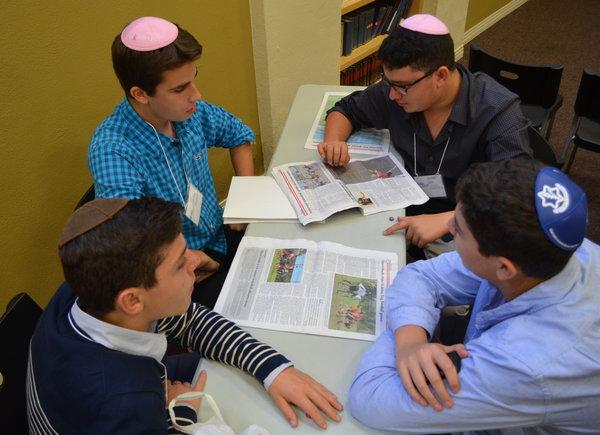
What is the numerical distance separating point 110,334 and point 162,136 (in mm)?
693

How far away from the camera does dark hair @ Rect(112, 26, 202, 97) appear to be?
120 cm

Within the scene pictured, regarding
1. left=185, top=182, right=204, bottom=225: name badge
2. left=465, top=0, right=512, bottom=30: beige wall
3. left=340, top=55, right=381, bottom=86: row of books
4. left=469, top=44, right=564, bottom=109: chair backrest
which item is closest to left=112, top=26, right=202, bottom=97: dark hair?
left=185, top=182, right=204, bottom=225: name badge

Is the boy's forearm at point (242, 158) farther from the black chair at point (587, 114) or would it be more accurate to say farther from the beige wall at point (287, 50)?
the black chair at point (587, 114)

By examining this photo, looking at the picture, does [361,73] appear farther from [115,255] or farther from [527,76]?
[115,255]

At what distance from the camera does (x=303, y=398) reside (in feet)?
2.80

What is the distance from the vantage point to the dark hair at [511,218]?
717 mm

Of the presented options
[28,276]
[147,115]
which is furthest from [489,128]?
[28,276]

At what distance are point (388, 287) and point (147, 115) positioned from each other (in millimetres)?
835

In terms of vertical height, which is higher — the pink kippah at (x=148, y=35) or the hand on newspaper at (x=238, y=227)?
the pink kippah at (x=148, y=35)

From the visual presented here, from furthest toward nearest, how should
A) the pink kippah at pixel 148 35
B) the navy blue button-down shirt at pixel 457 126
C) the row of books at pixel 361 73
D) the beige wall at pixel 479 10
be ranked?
the beige wall at pixel 479 10, the row of books at pixel 361 73, the navy blue button-down shirt at pixel 457 126, the pink kippah at pixel 148 35

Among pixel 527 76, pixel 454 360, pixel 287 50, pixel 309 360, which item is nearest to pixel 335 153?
pixel 309 360

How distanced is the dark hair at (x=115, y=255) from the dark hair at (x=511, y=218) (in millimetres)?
558

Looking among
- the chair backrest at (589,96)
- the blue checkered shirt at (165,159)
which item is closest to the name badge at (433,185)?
the blue checkered shirt at (165,159)

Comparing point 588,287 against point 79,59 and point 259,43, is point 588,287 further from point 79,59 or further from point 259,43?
point 259,43
